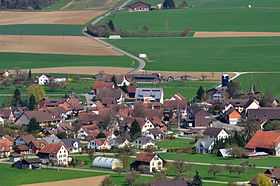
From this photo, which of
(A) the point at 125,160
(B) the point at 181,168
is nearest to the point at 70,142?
(A) the point at 125,160

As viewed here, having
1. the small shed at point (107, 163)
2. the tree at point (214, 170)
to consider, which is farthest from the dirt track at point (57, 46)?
the tree at point (214, 170)

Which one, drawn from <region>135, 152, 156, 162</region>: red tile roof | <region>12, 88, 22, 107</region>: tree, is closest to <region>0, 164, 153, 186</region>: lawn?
<region>135, 152, 156, 162</region>: red tile roof

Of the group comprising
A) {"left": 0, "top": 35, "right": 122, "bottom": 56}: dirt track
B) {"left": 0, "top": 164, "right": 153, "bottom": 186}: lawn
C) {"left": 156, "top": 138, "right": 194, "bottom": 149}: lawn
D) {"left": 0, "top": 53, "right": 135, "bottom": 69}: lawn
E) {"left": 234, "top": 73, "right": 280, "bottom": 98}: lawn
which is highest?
{"left": 0, "top": 35, "right": 122, "bottom": 56}: dirt track

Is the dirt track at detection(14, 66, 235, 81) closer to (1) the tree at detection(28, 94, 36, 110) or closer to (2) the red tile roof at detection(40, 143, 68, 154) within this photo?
(1) the tree at detection(28, 94, 36, 110)

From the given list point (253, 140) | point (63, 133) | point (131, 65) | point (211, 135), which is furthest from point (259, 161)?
point (131, 65)

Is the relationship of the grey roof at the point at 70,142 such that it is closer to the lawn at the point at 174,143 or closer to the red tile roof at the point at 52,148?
the red tile roof at the point at 52,148

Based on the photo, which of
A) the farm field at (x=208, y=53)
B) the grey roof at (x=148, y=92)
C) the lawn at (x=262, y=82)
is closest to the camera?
the grey roof at (x=148, y=92)

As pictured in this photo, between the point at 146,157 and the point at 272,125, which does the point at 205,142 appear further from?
the point at 272,125
